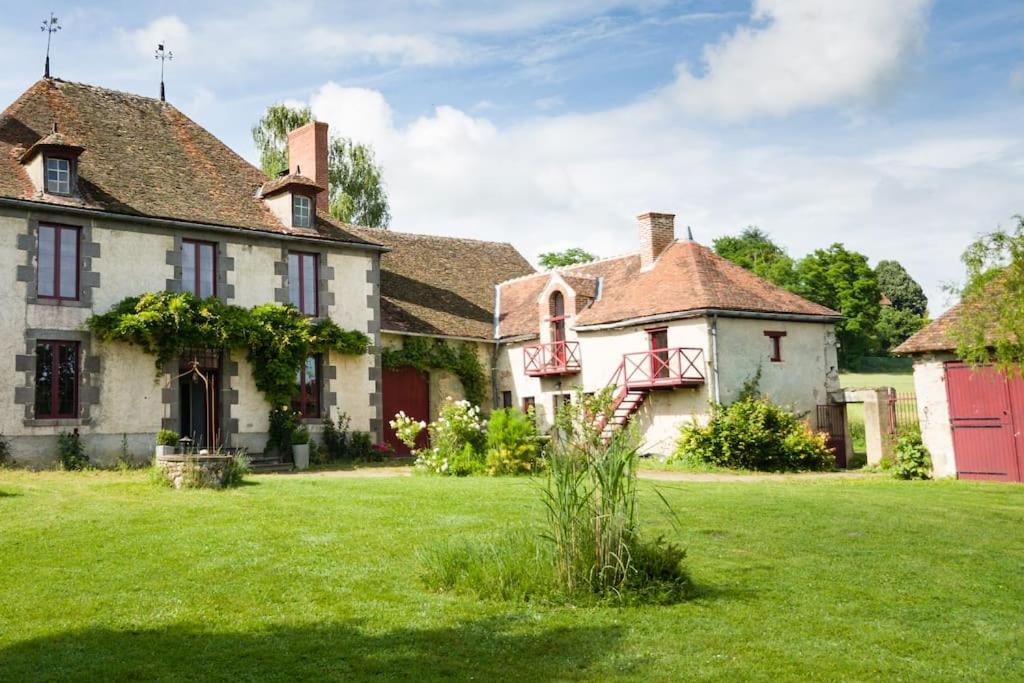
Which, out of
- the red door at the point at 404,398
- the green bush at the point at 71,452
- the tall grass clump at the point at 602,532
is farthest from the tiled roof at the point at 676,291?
the tall grass clump at the point at 602,532

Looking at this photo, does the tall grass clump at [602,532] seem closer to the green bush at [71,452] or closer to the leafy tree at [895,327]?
the green bush at [71,452]

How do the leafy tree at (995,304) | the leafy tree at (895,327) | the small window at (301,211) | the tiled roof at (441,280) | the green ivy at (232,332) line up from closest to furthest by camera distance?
the leafy tree at (995,304) → the green ivy at (232,332) → the small window at (301,211) → the tiled roof at (441,280) → the leafy tree at (895,327)

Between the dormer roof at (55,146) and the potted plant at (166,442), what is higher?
the dormer roof at (55,146)

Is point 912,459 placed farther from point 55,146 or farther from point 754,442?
point 55,146

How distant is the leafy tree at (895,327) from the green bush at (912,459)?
42219 mm

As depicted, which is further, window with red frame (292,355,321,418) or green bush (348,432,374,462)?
green bush (348,432,374,462)

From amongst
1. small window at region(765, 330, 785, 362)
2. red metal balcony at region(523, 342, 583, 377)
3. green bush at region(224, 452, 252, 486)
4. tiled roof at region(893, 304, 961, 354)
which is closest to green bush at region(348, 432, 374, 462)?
red metal balcony at region(523, 342, 583, 377)

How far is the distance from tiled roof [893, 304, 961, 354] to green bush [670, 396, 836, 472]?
352 centimetres

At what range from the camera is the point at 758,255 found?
5478cm

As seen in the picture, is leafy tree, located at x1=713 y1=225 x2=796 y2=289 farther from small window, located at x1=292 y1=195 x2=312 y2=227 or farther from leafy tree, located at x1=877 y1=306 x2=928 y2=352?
small window, located at x1=292 y1=195 x2=312 y2=227

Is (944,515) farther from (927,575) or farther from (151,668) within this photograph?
(151,668)

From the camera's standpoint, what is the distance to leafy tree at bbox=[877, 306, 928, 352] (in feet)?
188

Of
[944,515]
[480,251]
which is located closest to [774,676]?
[944,515]

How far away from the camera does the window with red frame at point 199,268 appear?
18.8 metres
